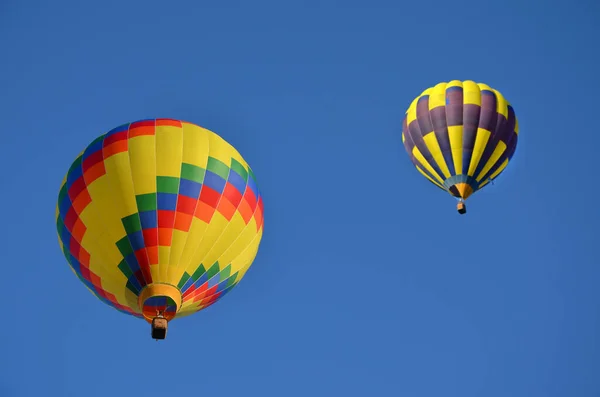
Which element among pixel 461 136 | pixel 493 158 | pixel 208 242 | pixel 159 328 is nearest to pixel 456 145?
pixel 461 136

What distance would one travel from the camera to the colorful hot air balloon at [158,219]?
666 inches

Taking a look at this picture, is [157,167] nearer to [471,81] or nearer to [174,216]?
[174,216]

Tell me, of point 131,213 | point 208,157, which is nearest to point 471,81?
point 208,157

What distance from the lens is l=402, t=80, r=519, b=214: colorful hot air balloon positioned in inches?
866

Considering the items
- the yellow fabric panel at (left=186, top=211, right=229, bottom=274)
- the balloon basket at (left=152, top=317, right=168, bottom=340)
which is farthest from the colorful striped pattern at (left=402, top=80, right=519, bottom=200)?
the balloon basket at (left=152, top=317, right=168, bottom=340)

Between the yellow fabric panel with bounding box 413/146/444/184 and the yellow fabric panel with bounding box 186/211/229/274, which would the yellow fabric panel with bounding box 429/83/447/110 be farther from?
the yellow fabric panel with bounding box 186/211/229/274

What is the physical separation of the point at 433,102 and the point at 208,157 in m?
6.68

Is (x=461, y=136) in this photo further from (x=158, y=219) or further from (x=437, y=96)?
(x=158, y=219)

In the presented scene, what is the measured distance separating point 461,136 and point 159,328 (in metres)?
8.24

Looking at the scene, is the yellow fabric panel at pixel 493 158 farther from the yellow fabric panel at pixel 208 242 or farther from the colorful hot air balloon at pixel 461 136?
the yellow fabric panel at pixel 208 242

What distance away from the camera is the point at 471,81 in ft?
77.0

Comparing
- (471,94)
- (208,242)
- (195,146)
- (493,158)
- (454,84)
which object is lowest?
(208,242)

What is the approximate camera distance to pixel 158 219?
17.0 meters

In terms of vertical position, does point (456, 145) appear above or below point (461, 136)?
below
